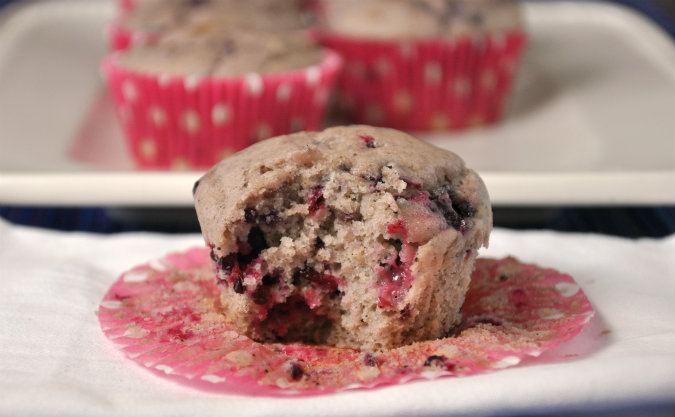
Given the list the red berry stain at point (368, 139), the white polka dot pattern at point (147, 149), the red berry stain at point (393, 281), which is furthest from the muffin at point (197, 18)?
the red berry stain at point (393, 281)

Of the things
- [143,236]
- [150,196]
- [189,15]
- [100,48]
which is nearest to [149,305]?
[143,236]

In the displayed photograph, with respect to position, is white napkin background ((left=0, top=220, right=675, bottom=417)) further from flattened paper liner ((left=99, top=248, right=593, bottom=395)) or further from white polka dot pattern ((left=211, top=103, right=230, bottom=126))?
white polka dot pattern ((left=211, top=103, right=230, bottom=126))

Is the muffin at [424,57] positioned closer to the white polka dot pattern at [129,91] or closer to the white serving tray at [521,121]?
the white serving tray at [521,121]

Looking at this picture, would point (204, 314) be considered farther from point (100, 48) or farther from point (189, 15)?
point (100, 48)

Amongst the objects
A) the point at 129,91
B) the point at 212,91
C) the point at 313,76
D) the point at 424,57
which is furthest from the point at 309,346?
the point at 424,57

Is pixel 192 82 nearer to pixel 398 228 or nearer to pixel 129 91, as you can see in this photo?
pixel 129 91

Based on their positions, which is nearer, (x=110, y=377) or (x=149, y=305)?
(x=110, y=377)
